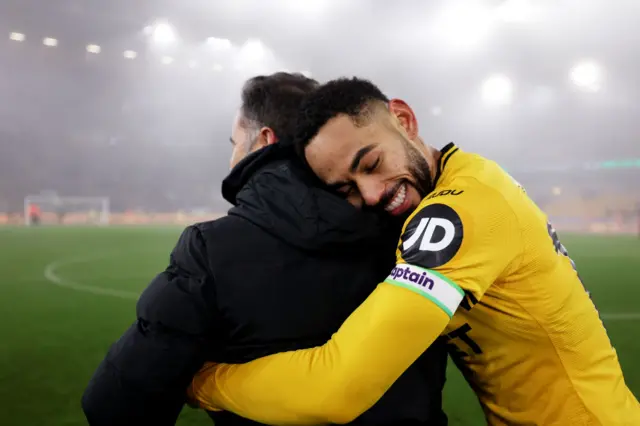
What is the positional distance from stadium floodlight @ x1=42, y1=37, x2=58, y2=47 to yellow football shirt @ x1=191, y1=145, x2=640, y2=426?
1211 inches

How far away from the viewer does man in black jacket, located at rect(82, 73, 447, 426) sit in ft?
3.60

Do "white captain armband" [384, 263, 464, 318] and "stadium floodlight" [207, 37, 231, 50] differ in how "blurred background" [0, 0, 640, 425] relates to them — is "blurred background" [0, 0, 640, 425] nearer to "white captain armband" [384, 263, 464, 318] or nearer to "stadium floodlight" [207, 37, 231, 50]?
"stadium floodlight" [207, 37, 231, 50]

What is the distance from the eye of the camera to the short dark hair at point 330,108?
1403mm

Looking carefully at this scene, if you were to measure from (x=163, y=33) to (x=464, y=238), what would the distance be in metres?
29.2

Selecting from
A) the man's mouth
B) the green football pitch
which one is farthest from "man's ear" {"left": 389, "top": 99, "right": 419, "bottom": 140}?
the green football pitch

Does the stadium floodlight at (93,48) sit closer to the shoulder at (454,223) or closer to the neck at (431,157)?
the neck at (431,157)

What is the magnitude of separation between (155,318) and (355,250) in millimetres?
433

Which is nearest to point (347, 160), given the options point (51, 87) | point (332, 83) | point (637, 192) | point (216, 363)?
point (332, 83)

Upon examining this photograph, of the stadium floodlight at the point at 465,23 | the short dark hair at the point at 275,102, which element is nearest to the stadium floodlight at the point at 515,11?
the stadium floodlight at the point at 465,23

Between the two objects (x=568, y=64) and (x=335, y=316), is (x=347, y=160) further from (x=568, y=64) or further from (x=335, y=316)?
(x=568, y=64)

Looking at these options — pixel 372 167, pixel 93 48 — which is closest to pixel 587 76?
pixel 93 48

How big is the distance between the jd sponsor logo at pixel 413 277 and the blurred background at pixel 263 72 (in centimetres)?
2467

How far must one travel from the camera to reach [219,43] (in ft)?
94.9

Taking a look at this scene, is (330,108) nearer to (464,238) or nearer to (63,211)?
(464,238)
